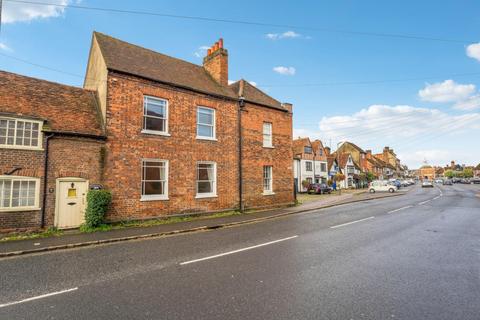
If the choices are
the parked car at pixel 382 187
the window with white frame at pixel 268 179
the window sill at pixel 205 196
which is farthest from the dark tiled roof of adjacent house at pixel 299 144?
the window sill at pixel 205 196

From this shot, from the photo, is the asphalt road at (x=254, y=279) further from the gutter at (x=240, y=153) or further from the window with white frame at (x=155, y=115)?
the gutter at (x=240, y=153)

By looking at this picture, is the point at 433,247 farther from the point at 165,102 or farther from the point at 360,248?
the point at 165,102

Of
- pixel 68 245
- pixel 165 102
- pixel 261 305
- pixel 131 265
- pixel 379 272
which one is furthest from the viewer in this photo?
pixel 165 102

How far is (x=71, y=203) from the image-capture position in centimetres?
1098

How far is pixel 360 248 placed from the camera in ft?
24.9

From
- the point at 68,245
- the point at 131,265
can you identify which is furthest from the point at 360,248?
the point at 68,245

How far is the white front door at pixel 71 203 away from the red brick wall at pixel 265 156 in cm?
921

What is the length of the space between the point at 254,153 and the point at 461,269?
12.9 m

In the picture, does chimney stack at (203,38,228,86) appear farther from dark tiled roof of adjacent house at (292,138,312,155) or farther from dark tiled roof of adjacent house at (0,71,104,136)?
dark tiled roof of adjacent house at (292,138,312,155)

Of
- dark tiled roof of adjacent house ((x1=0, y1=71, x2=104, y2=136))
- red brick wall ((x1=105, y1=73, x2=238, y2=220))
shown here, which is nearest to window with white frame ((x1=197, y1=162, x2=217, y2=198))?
red brick wall ((x1=105, y1=73, x2=238, y2=220))

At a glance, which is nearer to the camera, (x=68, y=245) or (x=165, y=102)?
(x=68, y=245)

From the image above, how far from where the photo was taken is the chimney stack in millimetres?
18141

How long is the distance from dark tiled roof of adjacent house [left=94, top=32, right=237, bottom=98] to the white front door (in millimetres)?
5571

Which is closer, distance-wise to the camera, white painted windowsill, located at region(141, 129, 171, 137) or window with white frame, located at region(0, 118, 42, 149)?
window with white frame, located at region(0, 118, 42, 149)
